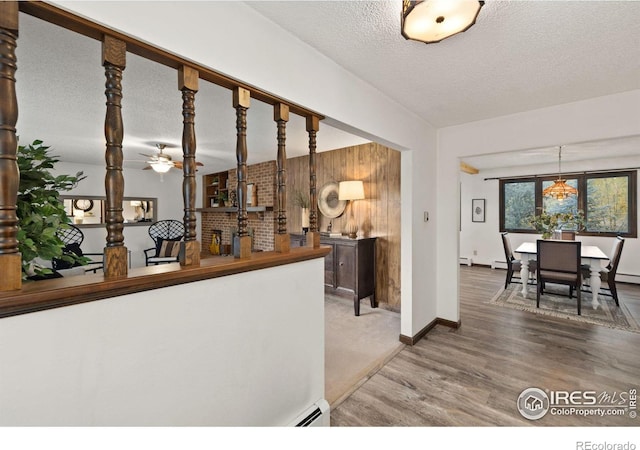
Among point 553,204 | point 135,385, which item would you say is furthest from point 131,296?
point 553,204

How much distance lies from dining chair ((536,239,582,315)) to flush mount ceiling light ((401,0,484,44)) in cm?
355

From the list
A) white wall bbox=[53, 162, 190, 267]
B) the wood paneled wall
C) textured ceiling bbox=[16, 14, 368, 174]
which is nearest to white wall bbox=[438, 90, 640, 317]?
the wood paneled wall

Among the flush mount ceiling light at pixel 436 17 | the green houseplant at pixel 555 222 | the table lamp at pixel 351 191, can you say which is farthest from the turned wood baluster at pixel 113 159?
the green houseplant at pixel 555 222

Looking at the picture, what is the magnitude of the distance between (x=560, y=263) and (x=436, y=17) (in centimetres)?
392

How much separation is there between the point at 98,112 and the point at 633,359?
5407mm

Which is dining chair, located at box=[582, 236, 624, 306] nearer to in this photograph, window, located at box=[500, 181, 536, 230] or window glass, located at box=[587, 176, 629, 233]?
window glass, located at box=[587, 176, 629, 233]

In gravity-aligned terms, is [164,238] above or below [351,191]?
below

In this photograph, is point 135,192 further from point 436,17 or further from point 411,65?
point 436,17

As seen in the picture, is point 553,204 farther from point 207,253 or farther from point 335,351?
point 207,253

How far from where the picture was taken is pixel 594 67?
1.95 m

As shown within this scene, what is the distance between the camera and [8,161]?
79 centimetres

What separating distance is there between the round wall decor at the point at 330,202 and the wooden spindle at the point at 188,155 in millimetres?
3204

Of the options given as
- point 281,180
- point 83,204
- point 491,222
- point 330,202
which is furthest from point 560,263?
point 83,204

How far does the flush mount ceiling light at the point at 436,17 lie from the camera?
1.19 m
